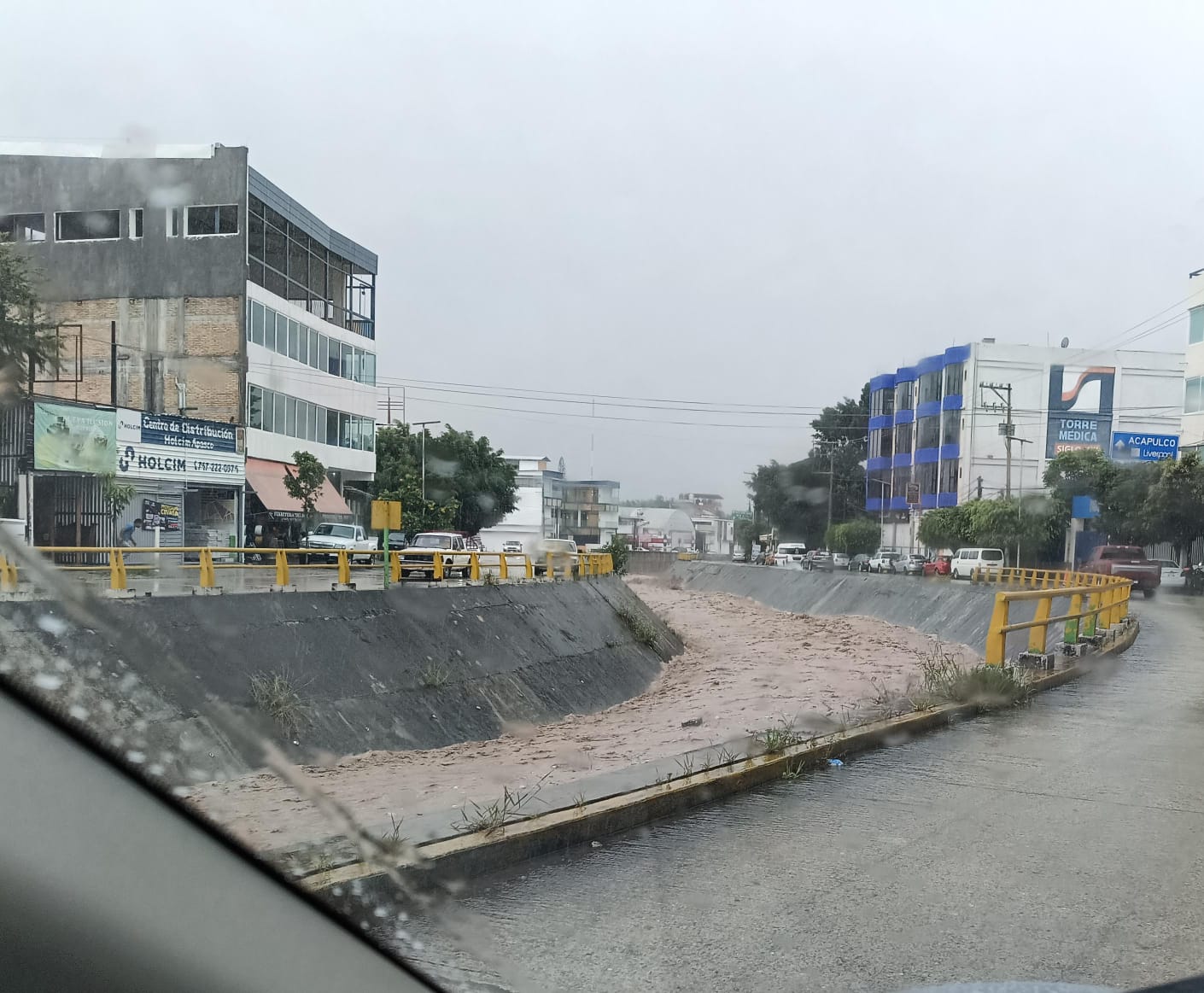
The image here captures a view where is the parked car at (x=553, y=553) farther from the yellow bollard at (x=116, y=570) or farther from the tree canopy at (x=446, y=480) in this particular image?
the yellow bollard at (x=116, y=570)

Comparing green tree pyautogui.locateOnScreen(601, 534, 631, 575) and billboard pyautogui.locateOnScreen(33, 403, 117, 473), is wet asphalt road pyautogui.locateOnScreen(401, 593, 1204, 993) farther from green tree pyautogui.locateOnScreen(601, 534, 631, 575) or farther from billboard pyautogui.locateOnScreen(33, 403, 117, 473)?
green tree pyautogui.locateOnScreen(601, 534, 631, 575)

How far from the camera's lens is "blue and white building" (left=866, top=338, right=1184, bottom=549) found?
185 ft

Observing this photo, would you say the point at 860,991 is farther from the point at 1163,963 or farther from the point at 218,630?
the point at 218,630

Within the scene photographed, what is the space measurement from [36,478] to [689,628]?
34.6 meters

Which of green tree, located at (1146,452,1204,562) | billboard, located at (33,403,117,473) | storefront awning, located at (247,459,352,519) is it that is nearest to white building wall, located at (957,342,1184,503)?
green tree, located at (1146,452,1204,562)

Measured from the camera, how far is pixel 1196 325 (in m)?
37.5

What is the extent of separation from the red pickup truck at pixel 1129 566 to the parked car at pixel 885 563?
13780mm

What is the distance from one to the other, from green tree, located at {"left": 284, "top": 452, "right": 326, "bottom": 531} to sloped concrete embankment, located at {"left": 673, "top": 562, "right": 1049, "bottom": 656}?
42.5ft

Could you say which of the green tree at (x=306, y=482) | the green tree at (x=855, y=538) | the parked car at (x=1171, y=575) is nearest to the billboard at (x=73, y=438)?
the green tree at (x=306, y=482)

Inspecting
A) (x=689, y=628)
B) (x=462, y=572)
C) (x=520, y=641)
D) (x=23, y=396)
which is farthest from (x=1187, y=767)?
(x=689, y=628)

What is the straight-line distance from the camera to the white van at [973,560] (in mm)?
43875

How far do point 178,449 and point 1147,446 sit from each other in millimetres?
43097

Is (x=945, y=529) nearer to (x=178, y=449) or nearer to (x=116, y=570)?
(x=178, y=449)

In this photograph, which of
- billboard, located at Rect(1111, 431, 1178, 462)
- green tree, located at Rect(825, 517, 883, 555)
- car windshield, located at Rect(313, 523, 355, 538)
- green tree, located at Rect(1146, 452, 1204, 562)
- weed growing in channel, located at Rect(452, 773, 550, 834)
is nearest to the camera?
weed growing in channel, located at Rect(452, 773, 550, 834)
